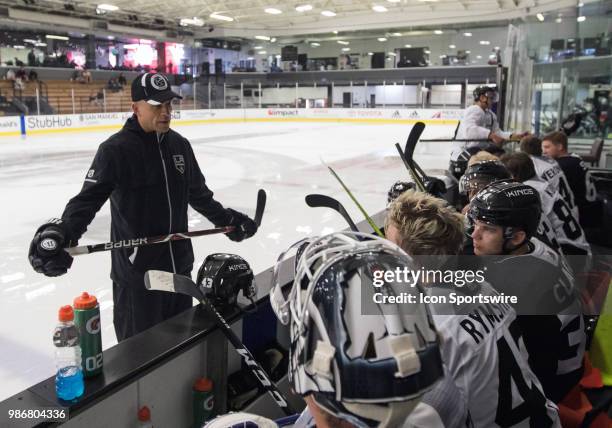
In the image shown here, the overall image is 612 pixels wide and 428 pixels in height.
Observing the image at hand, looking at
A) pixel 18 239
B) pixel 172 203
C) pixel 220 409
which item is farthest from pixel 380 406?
pixel 18 239

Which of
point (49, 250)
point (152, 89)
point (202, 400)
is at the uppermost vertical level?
point (152, 89)

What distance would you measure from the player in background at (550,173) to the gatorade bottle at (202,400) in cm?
204

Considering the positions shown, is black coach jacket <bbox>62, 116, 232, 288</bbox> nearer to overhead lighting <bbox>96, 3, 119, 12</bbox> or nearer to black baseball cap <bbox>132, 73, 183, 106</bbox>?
black baseball cap <bbox>132, 73, 183, 106</bbox>

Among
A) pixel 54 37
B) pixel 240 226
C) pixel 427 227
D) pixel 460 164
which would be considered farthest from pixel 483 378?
pixel 54 37

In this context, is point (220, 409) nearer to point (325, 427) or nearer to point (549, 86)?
point (325, 427)

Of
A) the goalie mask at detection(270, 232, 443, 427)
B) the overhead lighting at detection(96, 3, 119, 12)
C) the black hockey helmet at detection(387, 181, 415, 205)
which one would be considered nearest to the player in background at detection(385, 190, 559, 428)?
the goalie mask at detection(270, 232, 443, 427)

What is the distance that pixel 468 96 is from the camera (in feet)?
62.9

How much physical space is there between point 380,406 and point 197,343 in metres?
0.90

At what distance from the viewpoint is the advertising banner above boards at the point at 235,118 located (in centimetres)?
1357

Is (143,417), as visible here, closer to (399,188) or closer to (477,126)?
(399,188)

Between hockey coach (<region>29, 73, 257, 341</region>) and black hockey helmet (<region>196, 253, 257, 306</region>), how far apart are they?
0.39 metres

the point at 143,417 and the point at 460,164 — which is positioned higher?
the point at 460,164

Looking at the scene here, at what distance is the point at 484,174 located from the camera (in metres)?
2.53

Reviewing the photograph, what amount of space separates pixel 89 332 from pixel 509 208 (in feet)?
4.06
